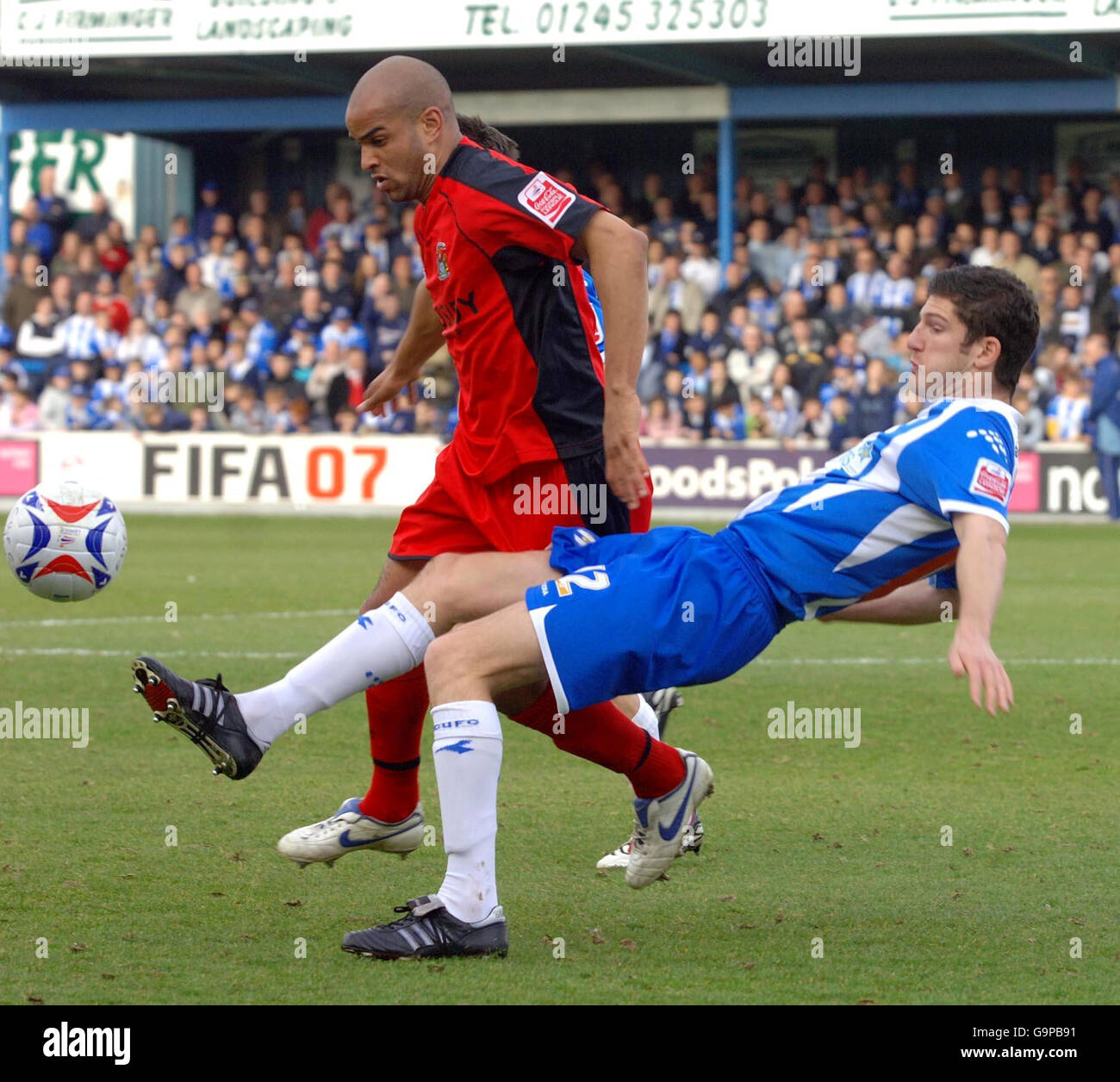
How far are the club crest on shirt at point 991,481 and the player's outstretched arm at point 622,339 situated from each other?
0.81 m

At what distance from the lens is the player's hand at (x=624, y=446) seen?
431 centimetres

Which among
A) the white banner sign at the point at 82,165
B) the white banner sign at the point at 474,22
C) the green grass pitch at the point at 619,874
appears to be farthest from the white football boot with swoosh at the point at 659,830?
the white banner sign at the point at 82,165

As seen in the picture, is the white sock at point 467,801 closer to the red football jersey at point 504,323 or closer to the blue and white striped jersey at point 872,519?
the blue and white striped jersey at point 872,519

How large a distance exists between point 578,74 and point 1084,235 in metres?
7.27

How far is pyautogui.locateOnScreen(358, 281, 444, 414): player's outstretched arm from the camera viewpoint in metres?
5.34

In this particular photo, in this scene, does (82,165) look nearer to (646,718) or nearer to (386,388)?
(386,388)

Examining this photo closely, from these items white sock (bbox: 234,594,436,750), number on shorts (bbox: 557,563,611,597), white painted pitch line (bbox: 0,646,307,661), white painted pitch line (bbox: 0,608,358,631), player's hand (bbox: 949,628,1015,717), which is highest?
number on shorts (bbox: 557,563,611,597)

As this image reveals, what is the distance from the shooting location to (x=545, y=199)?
4.46 meters

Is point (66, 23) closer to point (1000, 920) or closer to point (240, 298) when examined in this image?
point (240, 298)

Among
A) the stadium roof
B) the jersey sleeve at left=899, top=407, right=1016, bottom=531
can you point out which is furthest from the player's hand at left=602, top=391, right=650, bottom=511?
the stadium roof

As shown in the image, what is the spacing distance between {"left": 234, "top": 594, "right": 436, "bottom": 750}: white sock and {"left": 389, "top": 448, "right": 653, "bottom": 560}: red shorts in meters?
0.30

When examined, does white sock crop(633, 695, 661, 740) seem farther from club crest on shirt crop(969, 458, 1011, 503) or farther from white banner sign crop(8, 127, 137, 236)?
white banner sign crop(8, 127, 137, 236)

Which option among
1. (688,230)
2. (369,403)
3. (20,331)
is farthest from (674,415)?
(369,403)

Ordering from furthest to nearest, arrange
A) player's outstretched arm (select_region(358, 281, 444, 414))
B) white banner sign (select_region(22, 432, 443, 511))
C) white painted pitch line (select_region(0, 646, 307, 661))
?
white banner sign (select_region(22, 432, 443, 511)) → white painted pitch line (select_region(0, 646, 307, 661)) → player's outstretched arm (select_region(358, 281, 444, 414))
